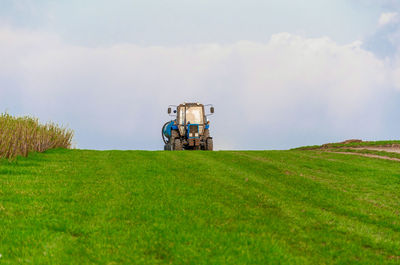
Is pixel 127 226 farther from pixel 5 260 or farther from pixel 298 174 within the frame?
Answer: pixel 298 174

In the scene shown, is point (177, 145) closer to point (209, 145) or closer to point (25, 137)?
point (209, 145)

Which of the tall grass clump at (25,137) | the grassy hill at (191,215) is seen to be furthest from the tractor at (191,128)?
the grassy hill at (191,215)

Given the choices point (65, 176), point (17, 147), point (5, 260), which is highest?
point (17, 147)

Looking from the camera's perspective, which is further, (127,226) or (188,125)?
(188,125)

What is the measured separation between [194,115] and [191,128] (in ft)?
3.72

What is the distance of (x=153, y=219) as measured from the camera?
801cm

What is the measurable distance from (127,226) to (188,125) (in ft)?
67.3

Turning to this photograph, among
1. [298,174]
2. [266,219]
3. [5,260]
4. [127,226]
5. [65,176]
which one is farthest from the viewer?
[298,174]

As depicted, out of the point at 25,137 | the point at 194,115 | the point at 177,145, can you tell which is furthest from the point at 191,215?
the point at 194,115

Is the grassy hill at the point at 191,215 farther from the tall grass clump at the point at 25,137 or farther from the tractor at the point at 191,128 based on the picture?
the tractor at the point at 191,128

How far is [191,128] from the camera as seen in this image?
92.1 ft

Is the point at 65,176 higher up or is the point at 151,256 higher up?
the point at 65,176

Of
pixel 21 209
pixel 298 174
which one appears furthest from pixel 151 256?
pixel 298 174

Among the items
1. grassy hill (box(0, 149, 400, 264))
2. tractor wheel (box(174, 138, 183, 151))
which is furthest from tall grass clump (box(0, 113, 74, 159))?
tractor wheel (box(174, 138, 183, 151))
